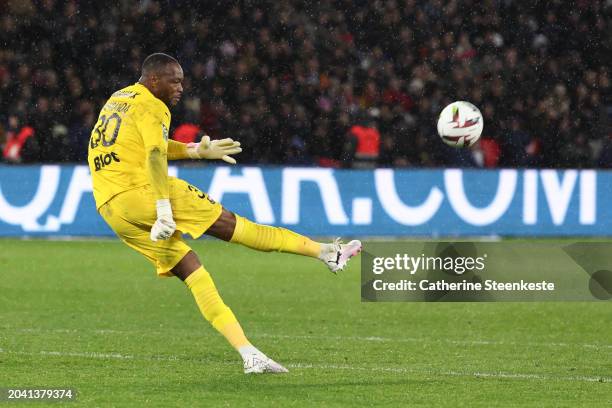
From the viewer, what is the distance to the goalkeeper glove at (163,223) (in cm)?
738

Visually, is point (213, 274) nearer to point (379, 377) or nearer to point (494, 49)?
point (379, 377)

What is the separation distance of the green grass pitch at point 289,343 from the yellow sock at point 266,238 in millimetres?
772

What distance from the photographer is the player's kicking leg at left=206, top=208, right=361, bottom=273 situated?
312 inches

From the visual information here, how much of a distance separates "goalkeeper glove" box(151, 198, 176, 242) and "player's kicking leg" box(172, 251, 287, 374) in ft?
1.50

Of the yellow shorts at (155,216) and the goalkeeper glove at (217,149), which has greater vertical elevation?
the goalkeeper glove at (217,149)

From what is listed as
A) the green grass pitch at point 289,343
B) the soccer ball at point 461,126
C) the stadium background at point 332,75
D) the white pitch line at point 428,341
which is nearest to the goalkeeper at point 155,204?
the green grass pitch at point 289,343

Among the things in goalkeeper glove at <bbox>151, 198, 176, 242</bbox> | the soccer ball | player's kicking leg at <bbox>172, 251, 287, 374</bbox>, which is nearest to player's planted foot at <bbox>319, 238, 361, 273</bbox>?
player's kicking leg at <bbox>172, 251, 287, 374</bbox>

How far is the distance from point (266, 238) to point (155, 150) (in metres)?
0.96

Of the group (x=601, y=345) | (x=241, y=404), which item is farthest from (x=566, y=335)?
(x=241, y=404)

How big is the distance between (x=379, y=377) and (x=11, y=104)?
1533cm

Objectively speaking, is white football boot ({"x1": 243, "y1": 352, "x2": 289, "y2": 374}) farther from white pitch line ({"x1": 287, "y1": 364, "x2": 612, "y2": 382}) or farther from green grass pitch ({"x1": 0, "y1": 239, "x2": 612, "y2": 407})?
white pitch line ({"x1": 287, "y1": 364, "x2": 612, "y2": 382})

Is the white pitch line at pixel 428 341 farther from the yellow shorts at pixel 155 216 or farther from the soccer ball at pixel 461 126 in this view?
the yellow shorts at pixel 155 216

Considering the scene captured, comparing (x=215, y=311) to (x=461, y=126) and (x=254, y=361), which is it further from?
(x=461, y=126)

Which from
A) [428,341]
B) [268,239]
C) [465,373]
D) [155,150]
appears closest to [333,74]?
[428,341]
